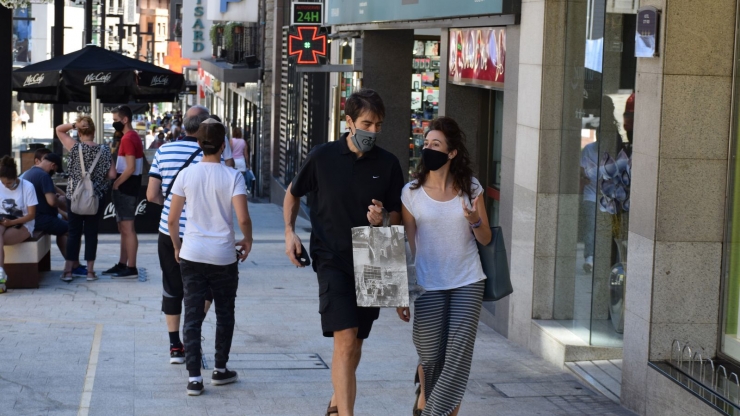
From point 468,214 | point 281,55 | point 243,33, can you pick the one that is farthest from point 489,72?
point 243,33

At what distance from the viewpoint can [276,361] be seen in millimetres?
7859

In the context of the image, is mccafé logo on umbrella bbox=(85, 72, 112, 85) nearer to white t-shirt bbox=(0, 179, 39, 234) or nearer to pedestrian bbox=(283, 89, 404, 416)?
white t-shirt bbox=(0, 179, 39, 234)

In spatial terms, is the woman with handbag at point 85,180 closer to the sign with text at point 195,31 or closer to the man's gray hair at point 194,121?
the man's gray hair at point 194,121

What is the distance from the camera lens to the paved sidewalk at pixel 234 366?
659 cm

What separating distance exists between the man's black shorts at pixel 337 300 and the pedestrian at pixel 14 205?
19.9 feet

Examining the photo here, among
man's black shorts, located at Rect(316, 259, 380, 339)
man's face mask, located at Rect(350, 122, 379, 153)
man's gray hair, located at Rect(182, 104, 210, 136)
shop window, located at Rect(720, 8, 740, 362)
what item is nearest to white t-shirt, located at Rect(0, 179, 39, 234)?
man's gray hair, located at Rect(182, 104, 210, 136)

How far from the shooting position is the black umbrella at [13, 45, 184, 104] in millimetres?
15445

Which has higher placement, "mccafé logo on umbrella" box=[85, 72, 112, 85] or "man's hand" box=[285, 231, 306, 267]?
"mccafé logo on umbrella" box=[85, 72, 112, 85]

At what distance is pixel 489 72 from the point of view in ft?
31.9

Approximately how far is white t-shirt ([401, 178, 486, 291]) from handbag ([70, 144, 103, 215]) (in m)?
6.38

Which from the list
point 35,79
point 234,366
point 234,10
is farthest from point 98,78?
point 234,10

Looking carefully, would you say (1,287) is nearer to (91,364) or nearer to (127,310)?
(127,310)

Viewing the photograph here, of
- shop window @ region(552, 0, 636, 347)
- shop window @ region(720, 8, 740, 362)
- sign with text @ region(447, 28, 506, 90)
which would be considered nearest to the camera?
shop window @ region(720, 8, 740, 362)

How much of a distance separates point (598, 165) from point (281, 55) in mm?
20515
